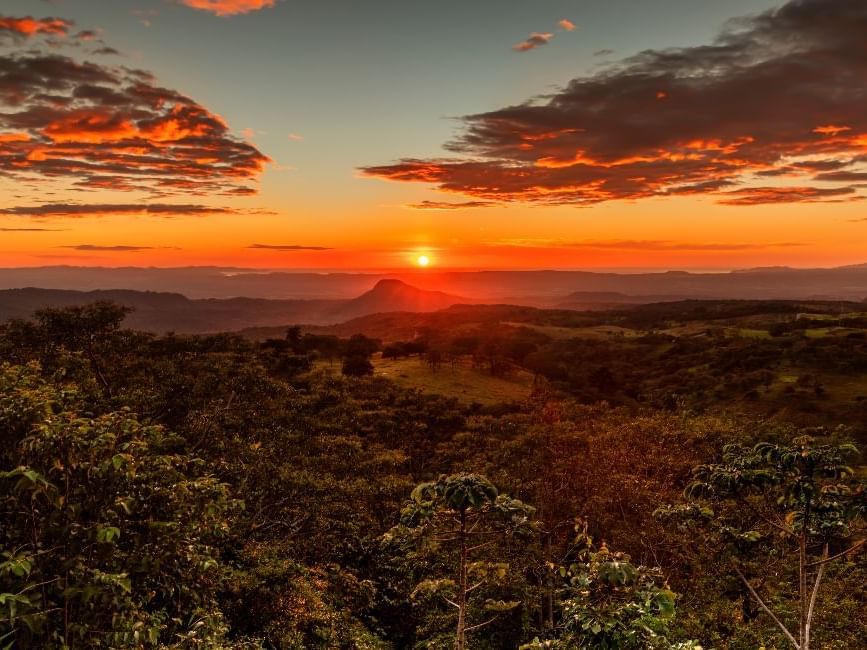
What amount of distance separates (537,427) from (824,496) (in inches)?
1407

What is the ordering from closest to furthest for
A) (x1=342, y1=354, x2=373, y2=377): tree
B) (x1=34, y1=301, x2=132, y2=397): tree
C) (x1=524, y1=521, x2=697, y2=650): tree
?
1. (x1=524, y1=521, x2=697, y2=650): tree
2. (x1=34, y1=301, x2=132, y2=397): tree
3. (x1=342, y1=354, x2=373, y2=377): tree

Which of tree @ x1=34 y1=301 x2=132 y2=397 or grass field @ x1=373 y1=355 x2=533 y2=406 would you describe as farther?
grass field @ x1=373 y1=355 x2=533 y2=406

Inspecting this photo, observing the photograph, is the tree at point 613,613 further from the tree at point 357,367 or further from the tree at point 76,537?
the tree at point 357,367

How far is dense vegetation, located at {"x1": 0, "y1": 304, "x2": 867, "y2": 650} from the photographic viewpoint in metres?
10.0

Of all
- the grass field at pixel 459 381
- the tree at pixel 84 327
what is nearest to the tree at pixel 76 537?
the tree at pixel 84 327

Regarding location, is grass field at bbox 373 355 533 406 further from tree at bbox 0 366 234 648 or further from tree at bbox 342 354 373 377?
tree at bbox 0 366 234 648

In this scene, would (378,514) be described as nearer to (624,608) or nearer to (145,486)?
(145,486)

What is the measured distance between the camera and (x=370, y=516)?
35594 millimetres

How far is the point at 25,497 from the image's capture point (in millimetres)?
10125

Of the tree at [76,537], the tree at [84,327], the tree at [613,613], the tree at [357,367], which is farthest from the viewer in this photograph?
the tree at [357,367]

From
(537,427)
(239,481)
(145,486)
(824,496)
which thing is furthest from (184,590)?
(537,427)

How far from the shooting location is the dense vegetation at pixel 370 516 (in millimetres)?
10047

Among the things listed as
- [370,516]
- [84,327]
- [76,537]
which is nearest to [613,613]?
[76,537]

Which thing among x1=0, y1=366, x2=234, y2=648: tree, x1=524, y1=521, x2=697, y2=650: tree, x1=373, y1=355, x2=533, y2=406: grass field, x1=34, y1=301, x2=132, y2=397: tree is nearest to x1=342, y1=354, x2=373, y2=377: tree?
x1=373, y1=355, x2=533, y2=406: grass field
